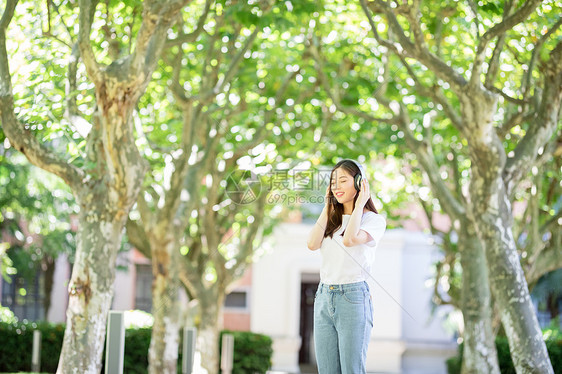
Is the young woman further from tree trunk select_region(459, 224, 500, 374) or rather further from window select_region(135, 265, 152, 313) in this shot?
window select_region(135, 265, 152, 313)

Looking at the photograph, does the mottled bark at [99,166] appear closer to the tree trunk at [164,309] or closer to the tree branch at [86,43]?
the tree branch at [86,43]

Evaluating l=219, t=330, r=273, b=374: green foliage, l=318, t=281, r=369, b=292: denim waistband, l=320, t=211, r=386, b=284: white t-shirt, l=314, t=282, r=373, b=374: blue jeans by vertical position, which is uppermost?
l=320, t=211, r=386, b=284: white t-shirt

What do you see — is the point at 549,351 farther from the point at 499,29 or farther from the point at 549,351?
the point at 499,29

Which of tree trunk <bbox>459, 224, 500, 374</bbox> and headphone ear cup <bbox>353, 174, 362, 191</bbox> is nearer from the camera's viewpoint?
headphone ear cup <bbox>353, 174, 362, 191</bbox>

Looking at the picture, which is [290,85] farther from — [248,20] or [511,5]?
[511,5]

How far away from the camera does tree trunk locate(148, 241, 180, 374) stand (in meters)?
11.3

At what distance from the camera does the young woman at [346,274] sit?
4.62 m

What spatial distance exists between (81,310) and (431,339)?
19702 millimetres

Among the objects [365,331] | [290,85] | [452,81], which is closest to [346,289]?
[365,331]

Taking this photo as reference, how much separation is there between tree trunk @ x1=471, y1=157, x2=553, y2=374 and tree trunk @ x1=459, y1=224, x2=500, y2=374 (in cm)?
276

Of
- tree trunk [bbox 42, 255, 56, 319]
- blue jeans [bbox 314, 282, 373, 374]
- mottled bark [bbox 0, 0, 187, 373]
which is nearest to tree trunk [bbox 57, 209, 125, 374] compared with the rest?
mottled bark [bbox 0, 0, 187, 373]

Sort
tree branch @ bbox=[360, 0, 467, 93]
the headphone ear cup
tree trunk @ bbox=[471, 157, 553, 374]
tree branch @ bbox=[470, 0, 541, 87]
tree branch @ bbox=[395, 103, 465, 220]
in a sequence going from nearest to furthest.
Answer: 1. the headphone ear cup
2. tree branch @ bbox=[470, 0, 541, 87]
3. tree trunk @ bbox=[471, 157, 553, 374]
4. tree branch @ bbox=[360, 0, 467, 93]
5. tree branch @ bbox=[395, 103, 465, 220]

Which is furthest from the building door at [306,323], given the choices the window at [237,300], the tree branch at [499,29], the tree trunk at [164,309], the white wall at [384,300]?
the tree branch at [499,29]

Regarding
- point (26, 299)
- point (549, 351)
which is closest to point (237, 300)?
point (26, 299)
